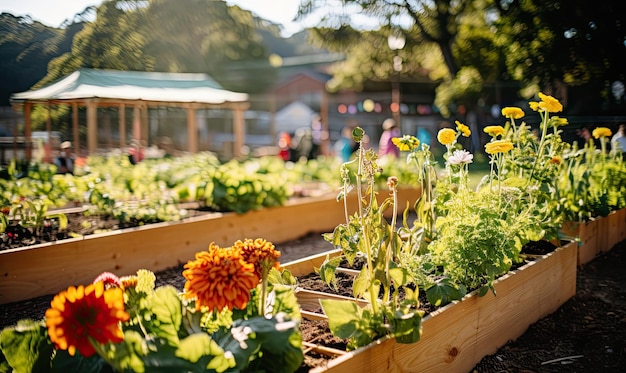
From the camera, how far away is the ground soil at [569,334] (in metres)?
2.60

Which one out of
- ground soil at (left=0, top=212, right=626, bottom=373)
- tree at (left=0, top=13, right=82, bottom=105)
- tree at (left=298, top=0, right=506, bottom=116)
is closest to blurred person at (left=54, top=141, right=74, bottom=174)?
tree at (left=0, top=13, right=82, bottom=105)

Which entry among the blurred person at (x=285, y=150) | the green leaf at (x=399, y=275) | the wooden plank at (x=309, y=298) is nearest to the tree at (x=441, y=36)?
the blurred person at (x=285, y=150)

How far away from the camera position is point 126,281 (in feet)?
5.71

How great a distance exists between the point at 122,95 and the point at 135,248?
450 centimetres

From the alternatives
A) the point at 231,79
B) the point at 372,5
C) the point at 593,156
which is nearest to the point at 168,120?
the point at 372,5

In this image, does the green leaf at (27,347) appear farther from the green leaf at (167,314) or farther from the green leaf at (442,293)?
the green leaf at (442,293)

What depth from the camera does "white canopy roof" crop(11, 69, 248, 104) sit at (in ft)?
18.4

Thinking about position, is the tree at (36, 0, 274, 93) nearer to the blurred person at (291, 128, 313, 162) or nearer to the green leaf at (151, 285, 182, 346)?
the green leaf at (151, 285, 182, 346)

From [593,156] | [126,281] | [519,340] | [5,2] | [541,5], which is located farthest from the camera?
[541,5]

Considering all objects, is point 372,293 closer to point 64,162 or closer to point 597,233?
point 597,233

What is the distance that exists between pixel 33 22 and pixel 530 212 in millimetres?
3703

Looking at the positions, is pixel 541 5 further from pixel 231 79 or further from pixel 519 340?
pixel 231 79

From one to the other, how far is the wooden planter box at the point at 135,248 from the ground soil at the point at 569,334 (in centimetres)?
15

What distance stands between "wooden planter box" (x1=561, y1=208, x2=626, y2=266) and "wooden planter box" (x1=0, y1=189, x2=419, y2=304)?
2503 mm
